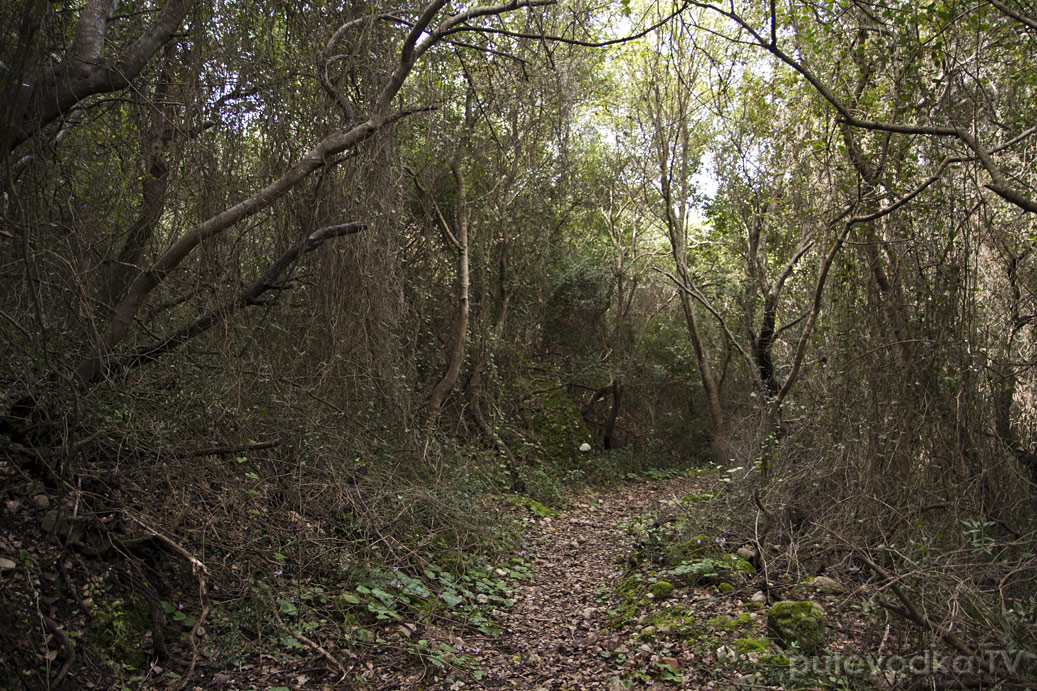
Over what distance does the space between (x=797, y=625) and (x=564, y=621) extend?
171cm

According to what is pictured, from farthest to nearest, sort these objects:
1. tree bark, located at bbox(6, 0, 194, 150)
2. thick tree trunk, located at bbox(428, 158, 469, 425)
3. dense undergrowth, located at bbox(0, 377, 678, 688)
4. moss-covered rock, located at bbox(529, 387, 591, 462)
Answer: moss-covered rock, located at bbox(529, 387, 591, 462), thick tree trunk, located at bbox(428, 158, 469, 425), tree bark, located at bbox(6, 0, 194, 150), dense undergrowth, located at bbox(0, 377, 678, 688)

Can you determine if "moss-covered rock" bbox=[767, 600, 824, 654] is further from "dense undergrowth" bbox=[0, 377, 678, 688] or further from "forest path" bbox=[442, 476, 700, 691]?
"dense undergrowth" bbox=[0, 377, 678, 688]

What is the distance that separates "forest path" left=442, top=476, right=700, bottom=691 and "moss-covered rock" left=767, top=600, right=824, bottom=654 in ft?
2.53

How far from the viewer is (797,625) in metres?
3.86

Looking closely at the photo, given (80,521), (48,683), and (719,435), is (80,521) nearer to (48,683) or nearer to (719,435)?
(48,683)

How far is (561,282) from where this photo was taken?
12633 mm

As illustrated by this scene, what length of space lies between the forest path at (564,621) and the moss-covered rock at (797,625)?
2.53 feet

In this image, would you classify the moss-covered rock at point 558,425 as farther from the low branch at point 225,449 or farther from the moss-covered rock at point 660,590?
the low branch at point 225,449

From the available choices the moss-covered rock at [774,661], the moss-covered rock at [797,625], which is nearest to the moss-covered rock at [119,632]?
the moss-covered rock at [774,661]

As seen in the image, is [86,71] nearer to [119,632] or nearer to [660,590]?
[119,632]

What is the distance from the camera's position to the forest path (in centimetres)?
397

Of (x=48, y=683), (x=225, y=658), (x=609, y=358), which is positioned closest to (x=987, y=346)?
(x=225, y=658)

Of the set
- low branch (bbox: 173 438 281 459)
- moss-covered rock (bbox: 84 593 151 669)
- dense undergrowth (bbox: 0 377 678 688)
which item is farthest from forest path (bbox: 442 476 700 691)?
low branch (bbox: 173 438 281 459)

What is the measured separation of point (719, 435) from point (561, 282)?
3.90 meters
